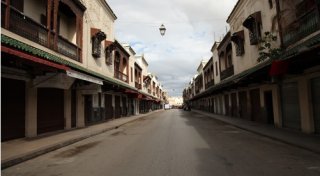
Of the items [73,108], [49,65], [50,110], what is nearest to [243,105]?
[73,108]

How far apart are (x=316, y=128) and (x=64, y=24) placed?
1591 cm

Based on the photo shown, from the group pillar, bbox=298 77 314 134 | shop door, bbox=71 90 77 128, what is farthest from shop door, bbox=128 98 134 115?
pillar, bbox=298 77 314 134

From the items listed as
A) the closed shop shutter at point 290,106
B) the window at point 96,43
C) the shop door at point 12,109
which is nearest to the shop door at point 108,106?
the window at point 96,43

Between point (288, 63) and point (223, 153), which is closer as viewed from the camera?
point (223, 153)

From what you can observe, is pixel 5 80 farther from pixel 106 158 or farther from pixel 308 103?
pixel 308 103

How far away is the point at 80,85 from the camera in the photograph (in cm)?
1989

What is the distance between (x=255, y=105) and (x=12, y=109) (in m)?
16.5

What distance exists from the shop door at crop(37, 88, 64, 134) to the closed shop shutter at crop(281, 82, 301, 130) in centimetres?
1249

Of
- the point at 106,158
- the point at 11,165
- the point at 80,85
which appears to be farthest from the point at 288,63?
the point at 80,85

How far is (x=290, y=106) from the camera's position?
15844 mm

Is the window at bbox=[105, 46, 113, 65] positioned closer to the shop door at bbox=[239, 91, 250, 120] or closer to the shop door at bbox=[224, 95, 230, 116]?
the shop door at bbox=[239, 91, 250, 120]

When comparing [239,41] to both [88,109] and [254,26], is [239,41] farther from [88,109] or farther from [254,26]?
[88,109]

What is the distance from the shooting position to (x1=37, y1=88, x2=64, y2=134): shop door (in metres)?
15.1

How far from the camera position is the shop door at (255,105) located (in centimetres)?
2158
